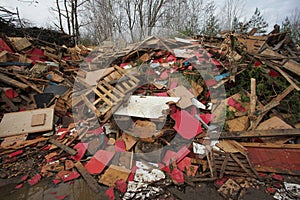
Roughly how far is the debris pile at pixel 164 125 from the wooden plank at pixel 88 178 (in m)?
0.01

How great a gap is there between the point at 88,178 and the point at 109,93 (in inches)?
74.1

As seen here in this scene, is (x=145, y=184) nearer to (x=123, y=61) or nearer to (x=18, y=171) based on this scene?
(x=18, y=171)

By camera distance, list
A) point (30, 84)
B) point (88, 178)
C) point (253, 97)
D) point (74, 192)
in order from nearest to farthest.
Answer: point (74, 192), point (88, 178), point (253, 97), point (30, 84)

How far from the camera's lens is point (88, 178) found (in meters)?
2.45

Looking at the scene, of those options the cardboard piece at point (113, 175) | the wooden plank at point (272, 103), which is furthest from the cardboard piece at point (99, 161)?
the wooden plank at point (272, 103)

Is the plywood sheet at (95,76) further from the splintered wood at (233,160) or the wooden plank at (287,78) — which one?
the wooden plank at (287,78)

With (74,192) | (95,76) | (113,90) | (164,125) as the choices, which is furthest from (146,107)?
(95,76)

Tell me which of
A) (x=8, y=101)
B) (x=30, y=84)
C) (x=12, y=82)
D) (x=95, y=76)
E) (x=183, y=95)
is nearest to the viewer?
(x=183, y=95)

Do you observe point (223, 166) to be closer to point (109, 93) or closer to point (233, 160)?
point (233, 160)

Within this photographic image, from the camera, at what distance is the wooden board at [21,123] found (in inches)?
135

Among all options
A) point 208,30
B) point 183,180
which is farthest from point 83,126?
point 208,30

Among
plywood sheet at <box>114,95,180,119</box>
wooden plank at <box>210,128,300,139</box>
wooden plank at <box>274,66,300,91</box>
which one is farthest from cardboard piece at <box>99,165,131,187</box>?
wooden plank at <box>274,66,300,91</box>

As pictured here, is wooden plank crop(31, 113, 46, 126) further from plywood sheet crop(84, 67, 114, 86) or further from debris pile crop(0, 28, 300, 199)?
plywood sheet crop(84, 67, 114, 86)

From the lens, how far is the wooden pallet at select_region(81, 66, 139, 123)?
3380mm
